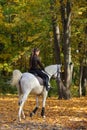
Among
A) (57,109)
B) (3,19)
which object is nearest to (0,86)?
(3,19)

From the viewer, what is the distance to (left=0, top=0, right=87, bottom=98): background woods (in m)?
23.2

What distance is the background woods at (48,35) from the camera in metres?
23.2

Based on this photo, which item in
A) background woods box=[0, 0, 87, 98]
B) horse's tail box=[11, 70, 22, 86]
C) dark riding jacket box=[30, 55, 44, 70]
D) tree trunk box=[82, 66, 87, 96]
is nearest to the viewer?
horse's tail box=[11, 70, 22, 86]

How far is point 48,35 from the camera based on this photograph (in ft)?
97.8

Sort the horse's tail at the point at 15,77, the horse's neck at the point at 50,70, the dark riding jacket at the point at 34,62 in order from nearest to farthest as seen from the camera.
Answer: the horse's tail at the point at 15,77 → the dark riding jacket at the point at 34,62 → the horse's neck at the point at 50,70

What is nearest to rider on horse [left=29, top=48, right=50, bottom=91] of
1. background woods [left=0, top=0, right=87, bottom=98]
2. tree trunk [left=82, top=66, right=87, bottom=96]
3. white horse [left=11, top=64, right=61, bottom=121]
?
white horse [left=11, top=64, right=61, bottom=121]

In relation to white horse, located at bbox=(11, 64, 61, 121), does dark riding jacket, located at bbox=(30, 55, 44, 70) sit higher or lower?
higher

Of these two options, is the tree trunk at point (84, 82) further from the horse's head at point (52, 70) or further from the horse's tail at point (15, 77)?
the horse's tail at point (15, 77)

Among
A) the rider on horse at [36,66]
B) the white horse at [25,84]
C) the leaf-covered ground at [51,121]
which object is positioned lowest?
the leaf-covered ground at [51,121]

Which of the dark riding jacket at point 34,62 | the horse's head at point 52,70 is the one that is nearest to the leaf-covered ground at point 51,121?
the horse's head at point 52,70

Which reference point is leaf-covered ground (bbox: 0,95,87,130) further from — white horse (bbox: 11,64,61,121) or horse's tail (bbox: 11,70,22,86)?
horse's tail (bbox: 11,70,22,86)

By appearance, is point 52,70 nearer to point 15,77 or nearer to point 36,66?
point 36,66

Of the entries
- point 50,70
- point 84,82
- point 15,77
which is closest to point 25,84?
point 15,77

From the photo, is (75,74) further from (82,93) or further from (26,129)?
(26,129)
